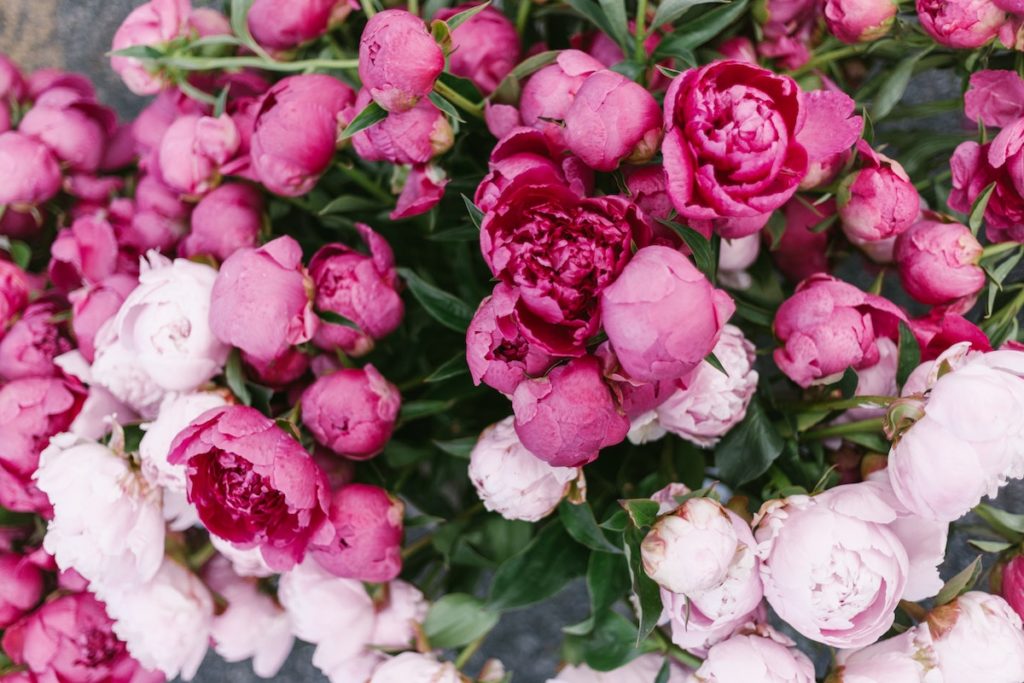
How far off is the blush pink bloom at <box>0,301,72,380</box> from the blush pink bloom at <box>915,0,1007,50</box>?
1.73 ft

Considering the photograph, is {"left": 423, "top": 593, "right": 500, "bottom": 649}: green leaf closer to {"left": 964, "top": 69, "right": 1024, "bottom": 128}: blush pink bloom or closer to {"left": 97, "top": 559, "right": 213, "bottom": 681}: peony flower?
{"left": 97, "top": 559, "right": 213, "bottom": 681}: peony flower

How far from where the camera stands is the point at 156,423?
1.53 ft

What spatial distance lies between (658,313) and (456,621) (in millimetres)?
281

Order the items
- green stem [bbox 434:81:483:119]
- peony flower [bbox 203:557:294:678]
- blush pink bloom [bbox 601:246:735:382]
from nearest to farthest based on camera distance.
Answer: blush pink bloom [bbox 601:246:735:382] < green stem [bbox 434:81:483:119] < peony flower [bbox 203:557:294:678]

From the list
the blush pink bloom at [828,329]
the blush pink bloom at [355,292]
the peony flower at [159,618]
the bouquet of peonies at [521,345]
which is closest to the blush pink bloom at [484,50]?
the bouquet of peonies at [521,345]

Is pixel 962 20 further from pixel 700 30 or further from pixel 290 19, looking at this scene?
pixel 290 19

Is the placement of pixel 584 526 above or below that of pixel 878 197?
below

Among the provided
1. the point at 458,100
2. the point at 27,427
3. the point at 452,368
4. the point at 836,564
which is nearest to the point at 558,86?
the point at 458,100

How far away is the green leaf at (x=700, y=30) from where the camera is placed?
47cm

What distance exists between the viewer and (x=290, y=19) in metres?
0.49

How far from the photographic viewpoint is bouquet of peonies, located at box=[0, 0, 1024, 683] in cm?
37

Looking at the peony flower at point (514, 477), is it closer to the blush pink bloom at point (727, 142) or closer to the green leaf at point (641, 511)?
the green leaf at point (641, 511)

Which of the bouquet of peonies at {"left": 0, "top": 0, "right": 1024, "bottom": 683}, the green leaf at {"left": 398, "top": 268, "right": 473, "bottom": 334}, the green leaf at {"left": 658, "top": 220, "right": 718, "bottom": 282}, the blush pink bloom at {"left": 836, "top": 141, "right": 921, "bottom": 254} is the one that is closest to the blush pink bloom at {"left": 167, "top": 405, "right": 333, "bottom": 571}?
the bouquet of peonies at {"left": 0, "top": 0, "right": 1024, "bottom": 683}

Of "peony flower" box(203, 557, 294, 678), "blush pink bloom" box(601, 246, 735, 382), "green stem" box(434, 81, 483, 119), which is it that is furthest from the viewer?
"peony flower" box(203, 557, 294, 678)
